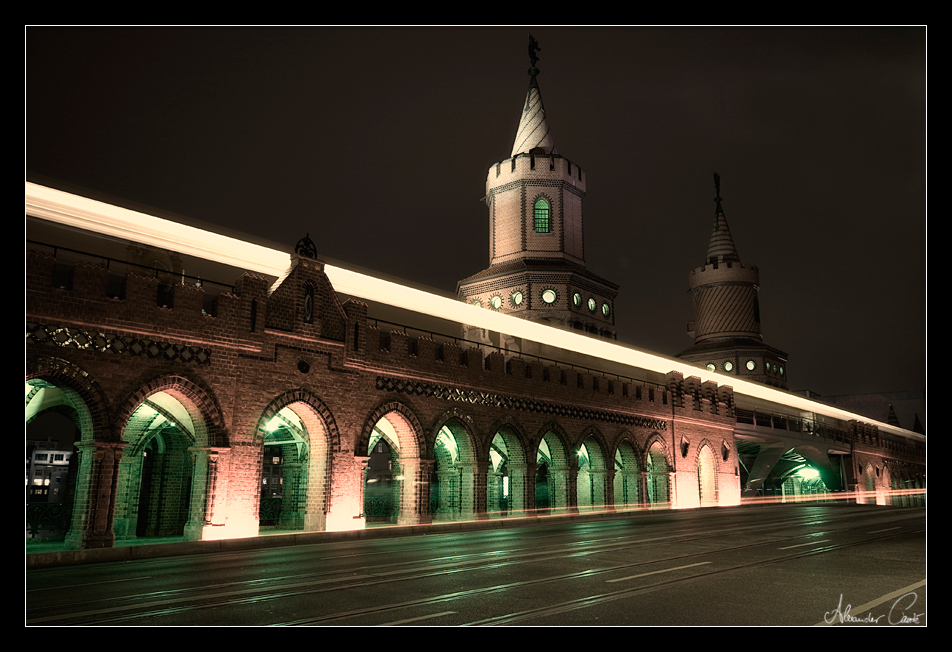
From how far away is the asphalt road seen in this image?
6641 millimetres

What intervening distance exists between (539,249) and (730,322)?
24995mm

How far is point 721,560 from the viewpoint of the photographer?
11.1 m

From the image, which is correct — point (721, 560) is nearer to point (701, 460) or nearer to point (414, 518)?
point (414, 518)

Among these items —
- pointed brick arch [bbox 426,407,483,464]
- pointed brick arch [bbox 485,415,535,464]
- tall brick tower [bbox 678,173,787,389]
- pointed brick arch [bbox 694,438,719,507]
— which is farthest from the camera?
tall brick tower [bbox 678,173,787,389]

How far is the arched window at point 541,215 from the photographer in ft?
134

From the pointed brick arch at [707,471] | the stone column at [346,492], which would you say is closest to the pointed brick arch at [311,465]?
the stone column at [346,492]

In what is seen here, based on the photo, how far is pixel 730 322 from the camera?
5878 centimetres

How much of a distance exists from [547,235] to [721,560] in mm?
30830

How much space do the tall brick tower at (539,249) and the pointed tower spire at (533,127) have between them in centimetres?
6

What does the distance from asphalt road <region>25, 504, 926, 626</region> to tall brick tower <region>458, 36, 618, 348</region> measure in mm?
25657

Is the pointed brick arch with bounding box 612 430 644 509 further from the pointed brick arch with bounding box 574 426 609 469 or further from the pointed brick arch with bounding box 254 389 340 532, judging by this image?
the pointed brick arch with bounding box 254 389 340 532
